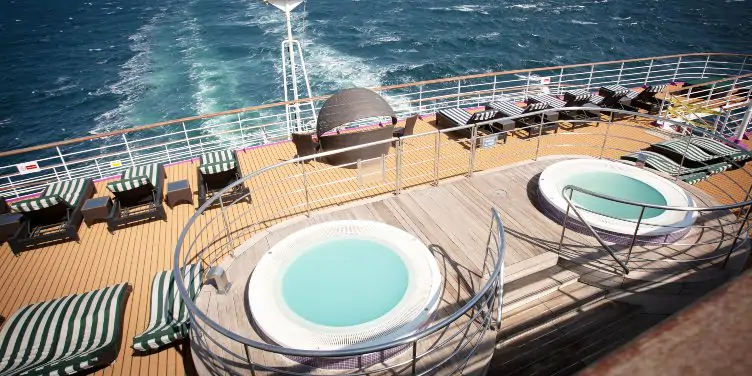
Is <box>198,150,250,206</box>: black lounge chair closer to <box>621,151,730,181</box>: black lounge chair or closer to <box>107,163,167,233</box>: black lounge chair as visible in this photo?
<box>107,163,167,233</box>: black lounge chair

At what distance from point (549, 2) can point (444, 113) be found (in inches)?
2031

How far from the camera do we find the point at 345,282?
231 inches

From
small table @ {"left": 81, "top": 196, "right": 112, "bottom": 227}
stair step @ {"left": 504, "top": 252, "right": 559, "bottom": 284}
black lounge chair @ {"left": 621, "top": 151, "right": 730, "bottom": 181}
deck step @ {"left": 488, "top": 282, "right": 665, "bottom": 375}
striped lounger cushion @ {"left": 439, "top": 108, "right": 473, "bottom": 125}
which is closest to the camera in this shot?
deck step @ {"left": 488, "top": 282, "right": 665, "bottom": 375}

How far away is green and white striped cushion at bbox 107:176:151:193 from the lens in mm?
8805

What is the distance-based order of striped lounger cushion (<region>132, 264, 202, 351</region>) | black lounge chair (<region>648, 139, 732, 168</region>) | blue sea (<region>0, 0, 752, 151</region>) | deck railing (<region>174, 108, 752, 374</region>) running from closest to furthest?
1. deck railing (<region>174, 108, 752, 374</region>)
2. striped lounger cushion (<region>132, 264, 202, 351</region>)
3. black lounge chair (<region>648, 139, 732, 168</region>)
4. blue sea (<region>0, 0, 752, 151</region>)

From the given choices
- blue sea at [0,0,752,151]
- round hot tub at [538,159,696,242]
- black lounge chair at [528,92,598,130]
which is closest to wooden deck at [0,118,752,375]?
round hot tub at [538,159,696,242]

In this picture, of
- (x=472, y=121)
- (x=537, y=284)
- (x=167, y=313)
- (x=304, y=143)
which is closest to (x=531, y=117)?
(x=472, y=121)

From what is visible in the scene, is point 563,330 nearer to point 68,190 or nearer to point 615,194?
point 615,194

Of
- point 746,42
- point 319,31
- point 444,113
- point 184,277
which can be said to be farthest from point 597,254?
point 746,42

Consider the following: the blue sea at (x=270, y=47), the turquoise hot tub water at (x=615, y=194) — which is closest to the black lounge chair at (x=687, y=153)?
the turquoise hot tub water at (x=615, y=194)

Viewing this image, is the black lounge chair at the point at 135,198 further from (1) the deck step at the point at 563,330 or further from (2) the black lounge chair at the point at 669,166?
(2) the black lounge chair at the point at 669,166

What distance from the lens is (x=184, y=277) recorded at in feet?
20.6

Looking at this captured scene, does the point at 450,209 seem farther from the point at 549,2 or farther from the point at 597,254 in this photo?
the point at 549,2

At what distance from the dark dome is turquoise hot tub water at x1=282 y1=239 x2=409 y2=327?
451 cm
